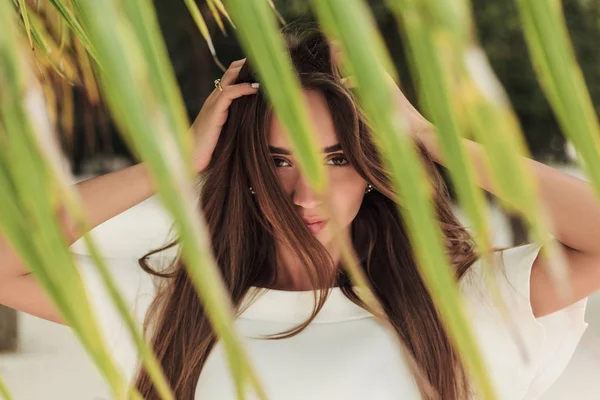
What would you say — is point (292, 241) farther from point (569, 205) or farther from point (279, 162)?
point (569, 205)

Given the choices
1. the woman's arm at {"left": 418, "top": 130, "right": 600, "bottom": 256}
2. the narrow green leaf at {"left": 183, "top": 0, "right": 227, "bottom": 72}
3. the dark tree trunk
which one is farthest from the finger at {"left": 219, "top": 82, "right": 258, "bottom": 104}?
the dark tree trunk

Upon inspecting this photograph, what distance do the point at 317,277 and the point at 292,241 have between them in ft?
0.35

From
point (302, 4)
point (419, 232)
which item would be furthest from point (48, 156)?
point (302, 4)

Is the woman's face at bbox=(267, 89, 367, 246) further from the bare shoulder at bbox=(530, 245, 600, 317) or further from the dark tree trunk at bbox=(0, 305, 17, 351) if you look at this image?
the dark tree trunk at bbox=(0, 305, 17, 351)

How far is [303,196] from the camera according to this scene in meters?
1.08

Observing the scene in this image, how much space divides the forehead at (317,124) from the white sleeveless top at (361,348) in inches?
10.0

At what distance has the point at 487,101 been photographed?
174 mm

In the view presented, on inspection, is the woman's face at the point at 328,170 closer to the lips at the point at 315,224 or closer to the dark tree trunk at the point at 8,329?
the lips at the point at 315,224

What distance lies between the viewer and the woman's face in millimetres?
1080

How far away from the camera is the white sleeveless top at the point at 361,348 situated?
1.10 metres

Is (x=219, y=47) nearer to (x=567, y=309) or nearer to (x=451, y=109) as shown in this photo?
(x=567, y=309)

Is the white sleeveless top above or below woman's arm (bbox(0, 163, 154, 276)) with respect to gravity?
below

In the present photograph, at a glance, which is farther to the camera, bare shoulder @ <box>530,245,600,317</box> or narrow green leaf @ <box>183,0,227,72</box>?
bare shoulder @ <box>530,245,600,317</box>

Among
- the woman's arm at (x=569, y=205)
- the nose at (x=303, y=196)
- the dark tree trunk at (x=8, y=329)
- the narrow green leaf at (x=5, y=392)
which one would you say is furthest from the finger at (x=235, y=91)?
the dark tree trunk at (x=8, y=329)
